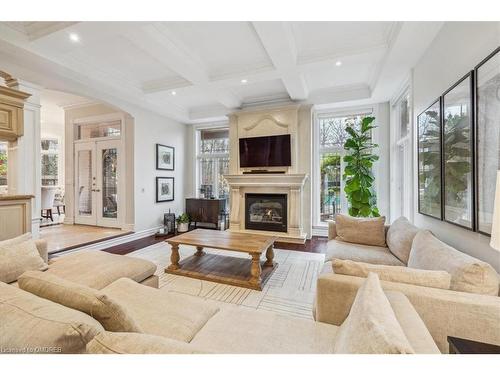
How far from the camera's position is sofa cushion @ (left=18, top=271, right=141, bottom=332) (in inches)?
36.4

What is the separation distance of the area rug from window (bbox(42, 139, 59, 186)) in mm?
6263

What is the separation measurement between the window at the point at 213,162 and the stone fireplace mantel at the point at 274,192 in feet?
3.20

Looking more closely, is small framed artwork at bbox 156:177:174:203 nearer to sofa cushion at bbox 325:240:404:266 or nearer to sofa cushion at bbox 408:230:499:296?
sofa cushion at bbox 325:240:404:266

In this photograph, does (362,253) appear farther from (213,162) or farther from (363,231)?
(213,162)

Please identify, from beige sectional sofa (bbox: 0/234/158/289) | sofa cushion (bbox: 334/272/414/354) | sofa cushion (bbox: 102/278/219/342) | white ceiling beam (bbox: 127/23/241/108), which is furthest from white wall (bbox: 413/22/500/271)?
white ceiling beam (bbox: 127/23/241/108)

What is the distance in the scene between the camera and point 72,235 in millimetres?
4555

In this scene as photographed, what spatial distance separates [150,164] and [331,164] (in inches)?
161

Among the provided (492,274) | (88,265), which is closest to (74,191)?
(88,265)

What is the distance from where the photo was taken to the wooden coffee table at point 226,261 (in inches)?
108

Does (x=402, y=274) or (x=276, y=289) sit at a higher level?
(x=402, y=274)

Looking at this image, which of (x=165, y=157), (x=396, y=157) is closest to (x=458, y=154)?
(x=396, y=157)
